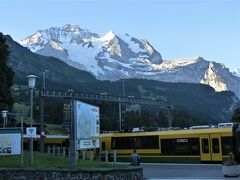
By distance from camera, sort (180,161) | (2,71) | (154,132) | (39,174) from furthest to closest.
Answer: (2,71)
(154,132)
(180,161)
(39,174)

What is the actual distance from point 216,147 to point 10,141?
815 inches

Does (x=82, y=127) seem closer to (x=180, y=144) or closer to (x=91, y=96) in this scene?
(x=180, y=144)

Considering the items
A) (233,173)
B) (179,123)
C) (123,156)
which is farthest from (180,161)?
(179,123)

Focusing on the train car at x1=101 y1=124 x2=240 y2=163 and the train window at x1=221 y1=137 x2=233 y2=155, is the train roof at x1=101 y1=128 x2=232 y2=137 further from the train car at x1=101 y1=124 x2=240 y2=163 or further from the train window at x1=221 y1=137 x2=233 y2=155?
the train window at x1=221 y1=137 x2=233 y2=155

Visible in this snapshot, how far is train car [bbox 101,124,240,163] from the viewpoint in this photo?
1444 inches

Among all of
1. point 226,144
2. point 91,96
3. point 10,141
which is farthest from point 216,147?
point 91,96

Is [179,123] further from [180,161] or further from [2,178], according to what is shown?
[2,178]

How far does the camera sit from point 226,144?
1438 inches

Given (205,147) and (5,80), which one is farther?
(5,80)

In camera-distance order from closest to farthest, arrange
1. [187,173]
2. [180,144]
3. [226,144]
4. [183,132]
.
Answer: [187,173] → [226,144] → [180,144] → [183,132]

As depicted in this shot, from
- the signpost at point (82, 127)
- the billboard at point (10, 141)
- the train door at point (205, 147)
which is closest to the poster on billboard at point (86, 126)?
the signpost at point (82, 127)

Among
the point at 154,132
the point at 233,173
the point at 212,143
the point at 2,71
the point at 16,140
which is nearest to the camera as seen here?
the point at 16,140

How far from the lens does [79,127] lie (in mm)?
21531

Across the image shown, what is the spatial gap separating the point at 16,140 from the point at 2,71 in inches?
1077
